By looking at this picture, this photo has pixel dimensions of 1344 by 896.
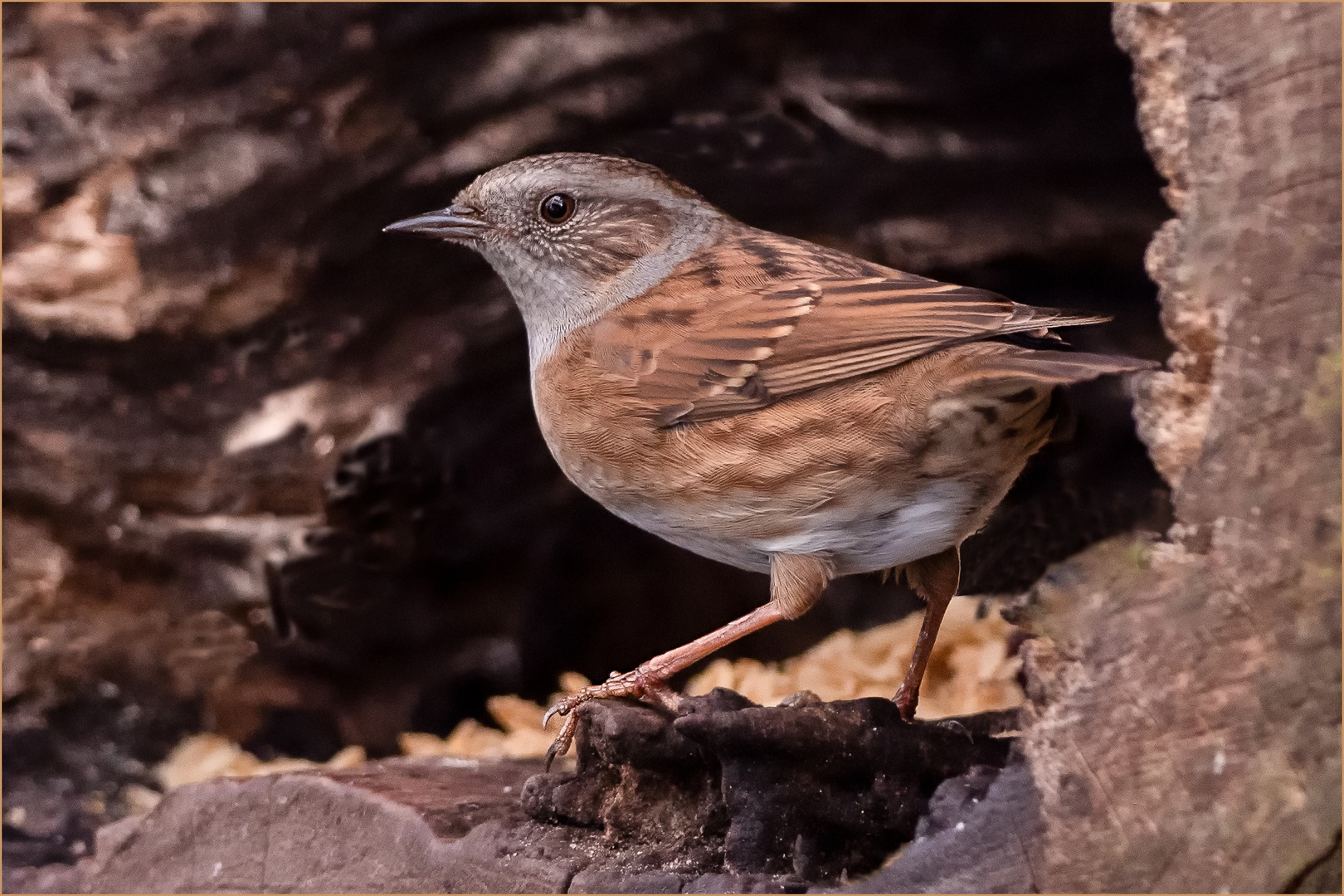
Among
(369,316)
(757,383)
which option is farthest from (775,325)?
(369,316)

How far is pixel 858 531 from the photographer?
8.46ft

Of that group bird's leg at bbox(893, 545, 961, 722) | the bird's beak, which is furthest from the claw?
the bird's beak

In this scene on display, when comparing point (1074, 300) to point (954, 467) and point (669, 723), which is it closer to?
point (954, 467)

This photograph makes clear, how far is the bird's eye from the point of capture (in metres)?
3.04

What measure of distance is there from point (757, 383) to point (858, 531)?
0.39 metres

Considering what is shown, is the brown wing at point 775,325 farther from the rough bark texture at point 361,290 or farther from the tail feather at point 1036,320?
the rough bark texture at point 361,290

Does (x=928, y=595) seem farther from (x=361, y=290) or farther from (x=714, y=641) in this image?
(x=361, y=290)

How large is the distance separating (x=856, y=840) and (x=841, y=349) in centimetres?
101

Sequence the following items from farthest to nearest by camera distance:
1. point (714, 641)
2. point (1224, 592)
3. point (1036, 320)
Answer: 1. point (714, 641)
2. point (1036, 320)
3. point (1224, 592)

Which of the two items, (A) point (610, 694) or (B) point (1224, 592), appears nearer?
(B) point (1224, 592)

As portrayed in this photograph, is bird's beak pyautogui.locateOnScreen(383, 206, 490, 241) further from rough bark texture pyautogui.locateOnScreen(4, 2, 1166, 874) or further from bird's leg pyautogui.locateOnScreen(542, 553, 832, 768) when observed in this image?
bird's leg pyautogui.locateOnScreen(542, 553, 832, 768)

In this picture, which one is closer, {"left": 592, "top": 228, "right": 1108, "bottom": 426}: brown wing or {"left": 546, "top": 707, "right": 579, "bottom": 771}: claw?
{"left": 592, "top": 228, "right": 1108, "bottom": 426}: brown wing

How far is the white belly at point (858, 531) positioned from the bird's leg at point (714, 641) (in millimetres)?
41

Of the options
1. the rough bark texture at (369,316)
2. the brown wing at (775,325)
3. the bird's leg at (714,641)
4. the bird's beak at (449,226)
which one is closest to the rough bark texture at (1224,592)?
the brown wing at (775,325)
